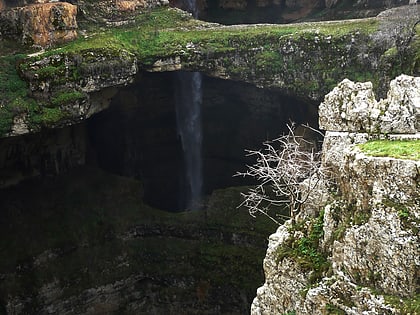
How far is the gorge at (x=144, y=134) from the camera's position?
1802cm

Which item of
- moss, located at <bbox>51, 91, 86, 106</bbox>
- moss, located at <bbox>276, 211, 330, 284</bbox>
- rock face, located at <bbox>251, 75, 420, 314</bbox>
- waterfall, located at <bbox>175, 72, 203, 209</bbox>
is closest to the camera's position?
rock face, located at <bbox>251, 75, 420, 314</bbox>

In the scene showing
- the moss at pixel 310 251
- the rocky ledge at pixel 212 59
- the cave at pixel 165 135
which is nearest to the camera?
the moss at pixel 310 251

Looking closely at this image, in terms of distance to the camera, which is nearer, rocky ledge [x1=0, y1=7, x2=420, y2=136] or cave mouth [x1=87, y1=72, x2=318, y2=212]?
rocky ledge [x1=0, y1=7, x2=420, y2=136]

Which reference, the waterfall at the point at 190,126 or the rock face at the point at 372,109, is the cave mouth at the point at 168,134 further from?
the rock face at the point at 372,109

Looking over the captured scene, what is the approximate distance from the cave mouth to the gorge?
0.22ft

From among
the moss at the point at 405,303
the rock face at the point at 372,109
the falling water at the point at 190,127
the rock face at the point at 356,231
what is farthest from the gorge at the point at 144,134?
the moss at the point at 405,303

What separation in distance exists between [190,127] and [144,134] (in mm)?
2836

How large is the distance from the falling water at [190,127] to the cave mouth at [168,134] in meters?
0.31

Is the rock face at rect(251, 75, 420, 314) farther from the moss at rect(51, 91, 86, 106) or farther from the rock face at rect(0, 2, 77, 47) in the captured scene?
the rock face at rect(0, 2, 77, 47)

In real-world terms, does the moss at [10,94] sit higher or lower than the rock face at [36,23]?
lower

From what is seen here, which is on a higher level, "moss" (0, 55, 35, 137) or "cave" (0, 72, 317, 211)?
"moss" (0, 55, 35, 137)

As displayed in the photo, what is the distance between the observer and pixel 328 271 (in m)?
8.93

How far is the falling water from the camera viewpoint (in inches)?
1076

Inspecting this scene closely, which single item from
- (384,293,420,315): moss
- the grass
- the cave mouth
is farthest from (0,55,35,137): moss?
(384,293,420,315): moss
